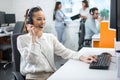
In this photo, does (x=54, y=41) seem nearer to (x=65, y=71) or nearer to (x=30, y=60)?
(x=30, y=60)

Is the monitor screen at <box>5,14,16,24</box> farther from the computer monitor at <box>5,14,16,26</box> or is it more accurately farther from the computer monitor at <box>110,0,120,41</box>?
the computer monitor at <box>110,0,120,41</box>

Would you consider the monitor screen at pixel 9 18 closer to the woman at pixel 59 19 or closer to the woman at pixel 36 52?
the woman at pixel 59 19

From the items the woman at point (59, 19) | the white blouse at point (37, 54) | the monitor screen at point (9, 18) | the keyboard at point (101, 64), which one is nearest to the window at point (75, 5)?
the woman at point (59, 19)

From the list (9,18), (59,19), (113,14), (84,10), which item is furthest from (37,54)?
(84,10)

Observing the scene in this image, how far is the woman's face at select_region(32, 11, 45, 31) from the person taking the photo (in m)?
1.89

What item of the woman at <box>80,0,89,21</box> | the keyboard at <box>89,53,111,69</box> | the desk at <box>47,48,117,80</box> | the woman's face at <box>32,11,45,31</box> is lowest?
the desk at <box>47,48,117,80</box>

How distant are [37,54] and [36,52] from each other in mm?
18

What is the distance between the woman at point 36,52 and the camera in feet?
6.04

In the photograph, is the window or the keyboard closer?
the keyboard

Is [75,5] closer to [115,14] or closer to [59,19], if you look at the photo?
[59,19]

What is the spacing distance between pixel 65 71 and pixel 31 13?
2.08 ft

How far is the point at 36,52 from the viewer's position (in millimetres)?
1847

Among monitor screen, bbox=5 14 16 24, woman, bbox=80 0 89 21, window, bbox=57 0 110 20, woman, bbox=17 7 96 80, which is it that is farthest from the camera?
window, bbox=57 0 110 20

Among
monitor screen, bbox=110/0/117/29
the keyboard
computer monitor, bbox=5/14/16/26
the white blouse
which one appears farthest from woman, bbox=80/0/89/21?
monitor screen, bbox=110/0/117/29
